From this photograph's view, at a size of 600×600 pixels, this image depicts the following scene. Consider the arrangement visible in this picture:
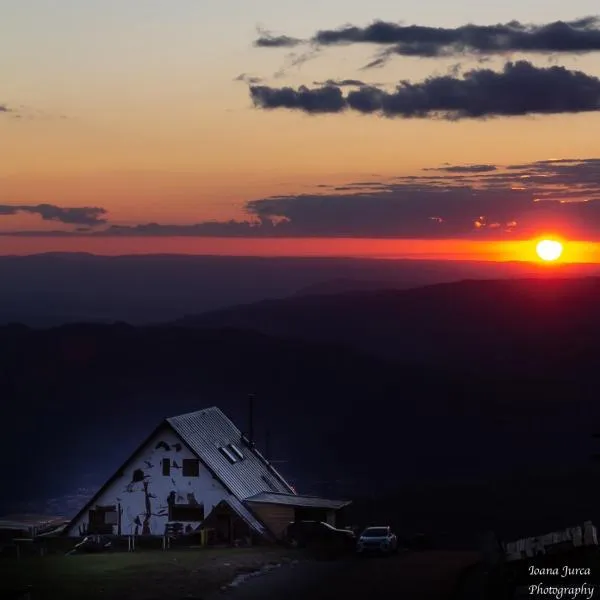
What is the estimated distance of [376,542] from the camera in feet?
162

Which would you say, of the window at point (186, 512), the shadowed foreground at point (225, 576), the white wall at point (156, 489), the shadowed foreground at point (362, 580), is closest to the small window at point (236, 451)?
the white wall at point (156, 489)

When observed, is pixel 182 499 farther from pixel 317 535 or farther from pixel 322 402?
pixel 322 402

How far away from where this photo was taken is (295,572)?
139ft

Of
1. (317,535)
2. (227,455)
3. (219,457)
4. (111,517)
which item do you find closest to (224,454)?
(227,455)

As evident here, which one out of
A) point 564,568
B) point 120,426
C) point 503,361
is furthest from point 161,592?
point 503,361

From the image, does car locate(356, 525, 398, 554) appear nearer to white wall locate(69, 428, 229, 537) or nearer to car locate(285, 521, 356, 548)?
car locate(285, 521, 356, 548)

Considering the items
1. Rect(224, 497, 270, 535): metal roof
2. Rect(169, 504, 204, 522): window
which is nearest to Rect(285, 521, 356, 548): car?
Rect(224, 497, 270, 535): metal roof

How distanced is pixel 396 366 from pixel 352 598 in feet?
441

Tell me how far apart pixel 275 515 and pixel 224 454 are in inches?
257

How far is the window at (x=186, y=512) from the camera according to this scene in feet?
196

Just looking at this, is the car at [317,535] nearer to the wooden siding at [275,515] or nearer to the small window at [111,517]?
the wooden siding at [275,515]

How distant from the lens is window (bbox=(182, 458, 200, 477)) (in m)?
60.4

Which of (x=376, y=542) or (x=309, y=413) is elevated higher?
(x=309, y=413)

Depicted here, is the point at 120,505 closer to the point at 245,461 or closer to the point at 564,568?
the point at 245,461
